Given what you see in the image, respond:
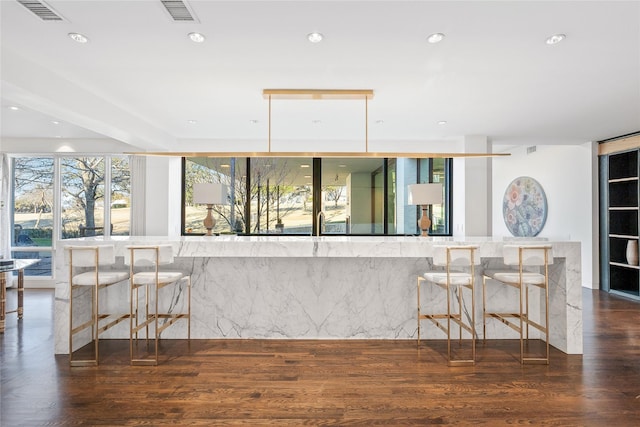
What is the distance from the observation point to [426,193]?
4.43m

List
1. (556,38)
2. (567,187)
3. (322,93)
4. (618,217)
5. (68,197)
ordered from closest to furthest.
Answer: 1. (556,38)
2. (322,93)
3. (618,217)
4. (68,197)
5. (567,187)

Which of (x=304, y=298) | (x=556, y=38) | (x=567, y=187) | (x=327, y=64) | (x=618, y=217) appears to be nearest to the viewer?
(x=556, y=38)

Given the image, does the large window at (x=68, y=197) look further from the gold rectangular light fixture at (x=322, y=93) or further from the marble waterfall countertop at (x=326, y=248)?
the gold rectangular light fixture at (x=322, y=93)

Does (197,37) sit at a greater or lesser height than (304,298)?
greater

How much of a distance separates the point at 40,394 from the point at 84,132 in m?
4.35

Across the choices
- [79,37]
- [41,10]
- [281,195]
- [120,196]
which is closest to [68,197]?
[120,196]

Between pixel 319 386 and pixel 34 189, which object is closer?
pixel 319 386

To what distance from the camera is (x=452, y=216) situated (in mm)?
6801

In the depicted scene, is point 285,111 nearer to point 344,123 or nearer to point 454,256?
point 344,123

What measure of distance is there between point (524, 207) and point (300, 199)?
4691 millimetres

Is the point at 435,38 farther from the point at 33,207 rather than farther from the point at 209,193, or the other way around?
the point at 33,207

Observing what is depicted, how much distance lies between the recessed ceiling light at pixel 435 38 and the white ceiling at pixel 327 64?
47 mm

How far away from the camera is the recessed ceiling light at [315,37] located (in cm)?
275

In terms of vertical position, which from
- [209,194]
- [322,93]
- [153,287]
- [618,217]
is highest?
[322,93]
